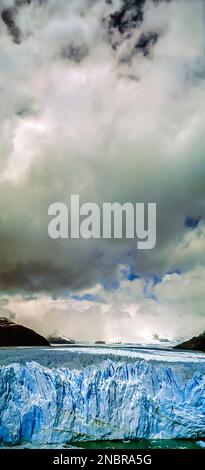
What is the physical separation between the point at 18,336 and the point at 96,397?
26.5ft

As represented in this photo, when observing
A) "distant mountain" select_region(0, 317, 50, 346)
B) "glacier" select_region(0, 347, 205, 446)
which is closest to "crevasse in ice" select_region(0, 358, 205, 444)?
"glacier" select_region(0, 347, 205, 446)

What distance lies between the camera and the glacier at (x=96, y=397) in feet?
33.4

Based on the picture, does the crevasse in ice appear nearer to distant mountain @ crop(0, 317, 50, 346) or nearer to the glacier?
the glacier

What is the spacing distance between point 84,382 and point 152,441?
97.7 inches

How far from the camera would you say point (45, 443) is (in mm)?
9969

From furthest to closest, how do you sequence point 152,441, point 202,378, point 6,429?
point 202,378 < point 152,441 < point 6,429

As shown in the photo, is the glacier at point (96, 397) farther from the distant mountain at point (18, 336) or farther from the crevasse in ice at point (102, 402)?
the distant mountain at point (18, 336)

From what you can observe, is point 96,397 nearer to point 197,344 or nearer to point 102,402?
point 102,402

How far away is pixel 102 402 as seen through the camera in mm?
10898

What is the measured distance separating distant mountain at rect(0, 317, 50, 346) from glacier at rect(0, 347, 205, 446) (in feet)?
18.9

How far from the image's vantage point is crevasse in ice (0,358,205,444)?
10164 mm
